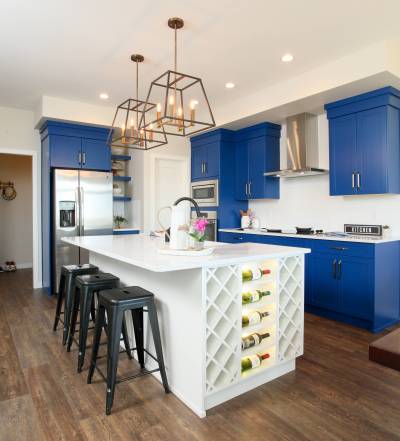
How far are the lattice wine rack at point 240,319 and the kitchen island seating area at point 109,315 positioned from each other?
408 mm

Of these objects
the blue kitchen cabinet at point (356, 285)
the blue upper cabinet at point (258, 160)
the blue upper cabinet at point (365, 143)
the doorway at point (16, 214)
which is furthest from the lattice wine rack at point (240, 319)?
the doorway at point (16, 214)

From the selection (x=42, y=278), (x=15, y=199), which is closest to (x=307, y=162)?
(x=42, y=278)

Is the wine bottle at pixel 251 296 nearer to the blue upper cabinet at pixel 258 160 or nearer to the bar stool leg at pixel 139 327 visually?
the bar stool leg at pixel 139 327

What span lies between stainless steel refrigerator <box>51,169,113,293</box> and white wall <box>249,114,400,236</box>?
243cm

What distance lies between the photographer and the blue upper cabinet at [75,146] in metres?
4.81

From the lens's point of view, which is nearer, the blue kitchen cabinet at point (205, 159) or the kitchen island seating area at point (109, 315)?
the kitchen island seating area at point (109, 315)

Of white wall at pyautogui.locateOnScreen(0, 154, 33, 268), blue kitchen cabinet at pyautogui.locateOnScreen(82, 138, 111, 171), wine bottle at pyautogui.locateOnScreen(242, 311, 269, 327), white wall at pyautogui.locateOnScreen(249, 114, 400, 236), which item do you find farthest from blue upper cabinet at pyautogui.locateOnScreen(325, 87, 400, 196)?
white wall at pyautogui.locateOnScreen(0, 154, 33, 268)

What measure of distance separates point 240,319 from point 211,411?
1.87 ft

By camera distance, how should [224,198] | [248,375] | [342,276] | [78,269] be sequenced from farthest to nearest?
[224,198]
[342,276]
[78,269]
[248,375]

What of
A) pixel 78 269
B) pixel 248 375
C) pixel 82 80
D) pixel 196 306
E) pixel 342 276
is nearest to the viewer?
pixel 196 306

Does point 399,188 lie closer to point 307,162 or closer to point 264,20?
point 307,162

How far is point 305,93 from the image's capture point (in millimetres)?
3752

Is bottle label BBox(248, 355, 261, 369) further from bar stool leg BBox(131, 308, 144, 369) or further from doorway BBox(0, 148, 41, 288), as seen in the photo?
doorway BBox(0, 148, 41, 288)

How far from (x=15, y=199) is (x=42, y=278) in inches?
100.0
